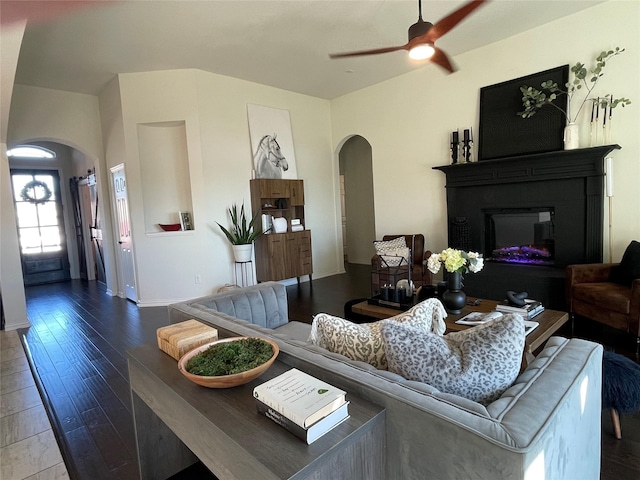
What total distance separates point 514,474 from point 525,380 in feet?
1.17

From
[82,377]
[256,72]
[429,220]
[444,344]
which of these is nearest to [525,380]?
[444,344]

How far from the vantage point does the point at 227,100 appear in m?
5.41

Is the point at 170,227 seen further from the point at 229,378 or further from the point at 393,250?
the point at 229,378

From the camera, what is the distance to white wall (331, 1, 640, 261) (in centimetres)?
379

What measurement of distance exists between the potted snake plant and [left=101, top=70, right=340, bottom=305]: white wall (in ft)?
0.51

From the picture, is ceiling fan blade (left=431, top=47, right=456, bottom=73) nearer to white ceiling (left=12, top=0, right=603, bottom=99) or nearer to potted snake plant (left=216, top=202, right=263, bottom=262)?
white ceiling (left=12, top=0, right=603, bottom=99)

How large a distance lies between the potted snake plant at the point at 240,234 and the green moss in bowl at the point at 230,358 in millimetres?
3912

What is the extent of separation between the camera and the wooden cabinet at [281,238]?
5.61 metres

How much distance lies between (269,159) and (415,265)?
2880 mm

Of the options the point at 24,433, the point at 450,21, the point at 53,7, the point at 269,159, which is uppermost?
the point at 53,7

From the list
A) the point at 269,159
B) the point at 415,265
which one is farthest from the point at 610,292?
the point at 269,159

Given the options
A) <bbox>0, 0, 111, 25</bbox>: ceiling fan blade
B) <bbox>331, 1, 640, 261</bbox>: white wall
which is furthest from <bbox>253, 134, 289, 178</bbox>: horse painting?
<bbox>0, 0, 111, 25</bbox>: ceiling fan blade

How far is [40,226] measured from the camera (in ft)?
24.4

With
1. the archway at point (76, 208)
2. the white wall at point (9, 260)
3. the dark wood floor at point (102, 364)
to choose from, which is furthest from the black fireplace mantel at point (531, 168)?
the archway at point (76, 208)
